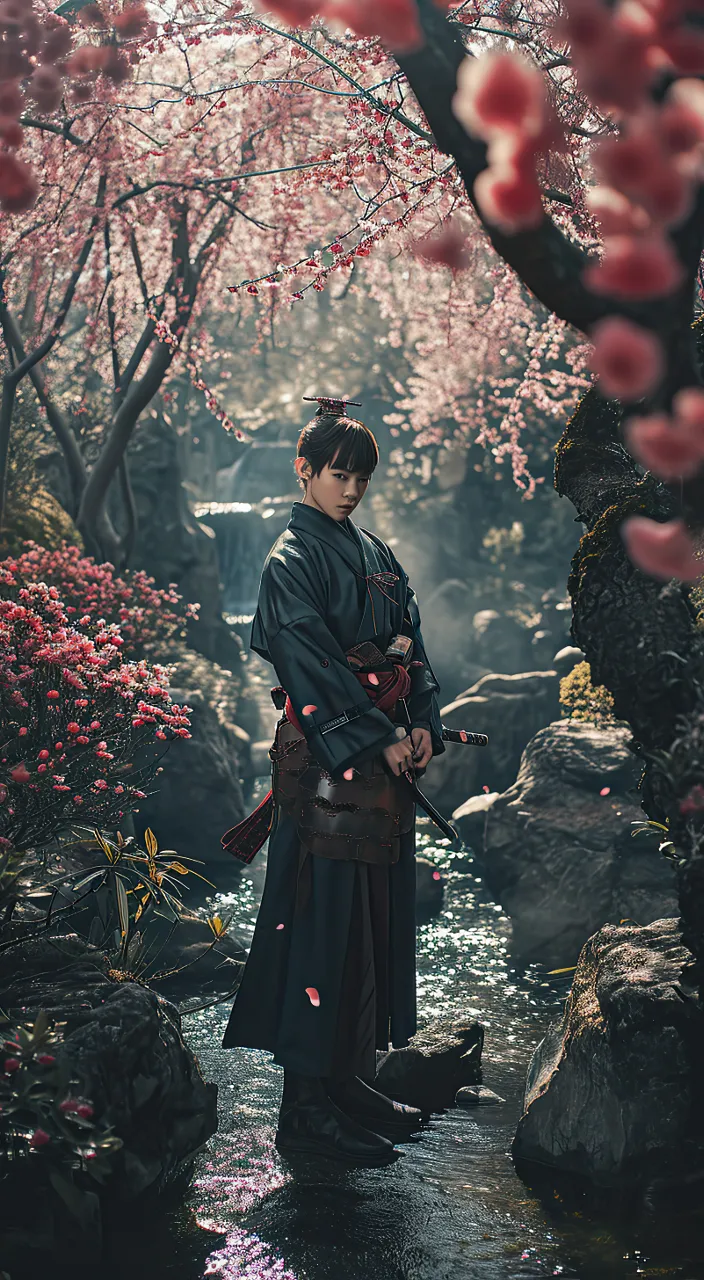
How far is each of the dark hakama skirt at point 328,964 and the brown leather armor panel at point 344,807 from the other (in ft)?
0.26

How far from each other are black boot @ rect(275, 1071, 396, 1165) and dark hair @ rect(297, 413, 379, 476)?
8.15 feet

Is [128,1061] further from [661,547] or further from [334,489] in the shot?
[661,547]

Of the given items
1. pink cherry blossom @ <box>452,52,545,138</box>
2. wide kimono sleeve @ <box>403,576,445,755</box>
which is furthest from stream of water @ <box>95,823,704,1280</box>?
pink cherry blossom @ <box>452,52,545,138</box>

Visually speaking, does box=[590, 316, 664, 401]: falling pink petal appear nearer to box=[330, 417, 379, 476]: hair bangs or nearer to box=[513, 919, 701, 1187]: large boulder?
box=[330, 417, 379, 476]: hair bangs

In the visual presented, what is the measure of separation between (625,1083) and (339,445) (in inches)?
106

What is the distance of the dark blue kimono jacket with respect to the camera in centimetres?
388

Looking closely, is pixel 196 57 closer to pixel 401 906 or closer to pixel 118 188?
pixel 118 188

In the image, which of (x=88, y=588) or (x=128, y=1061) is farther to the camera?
(x=88, y=588)

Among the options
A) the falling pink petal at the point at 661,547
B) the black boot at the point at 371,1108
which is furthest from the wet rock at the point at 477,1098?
the falling pink petal at the point at 661,547

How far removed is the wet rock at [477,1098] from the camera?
177 inches

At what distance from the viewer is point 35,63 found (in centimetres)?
638

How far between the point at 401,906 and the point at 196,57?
11.4 m

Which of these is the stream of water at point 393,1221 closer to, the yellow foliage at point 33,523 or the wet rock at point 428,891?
the wet rock at point 428,891

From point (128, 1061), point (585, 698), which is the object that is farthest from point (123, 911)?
point (585, 698)
